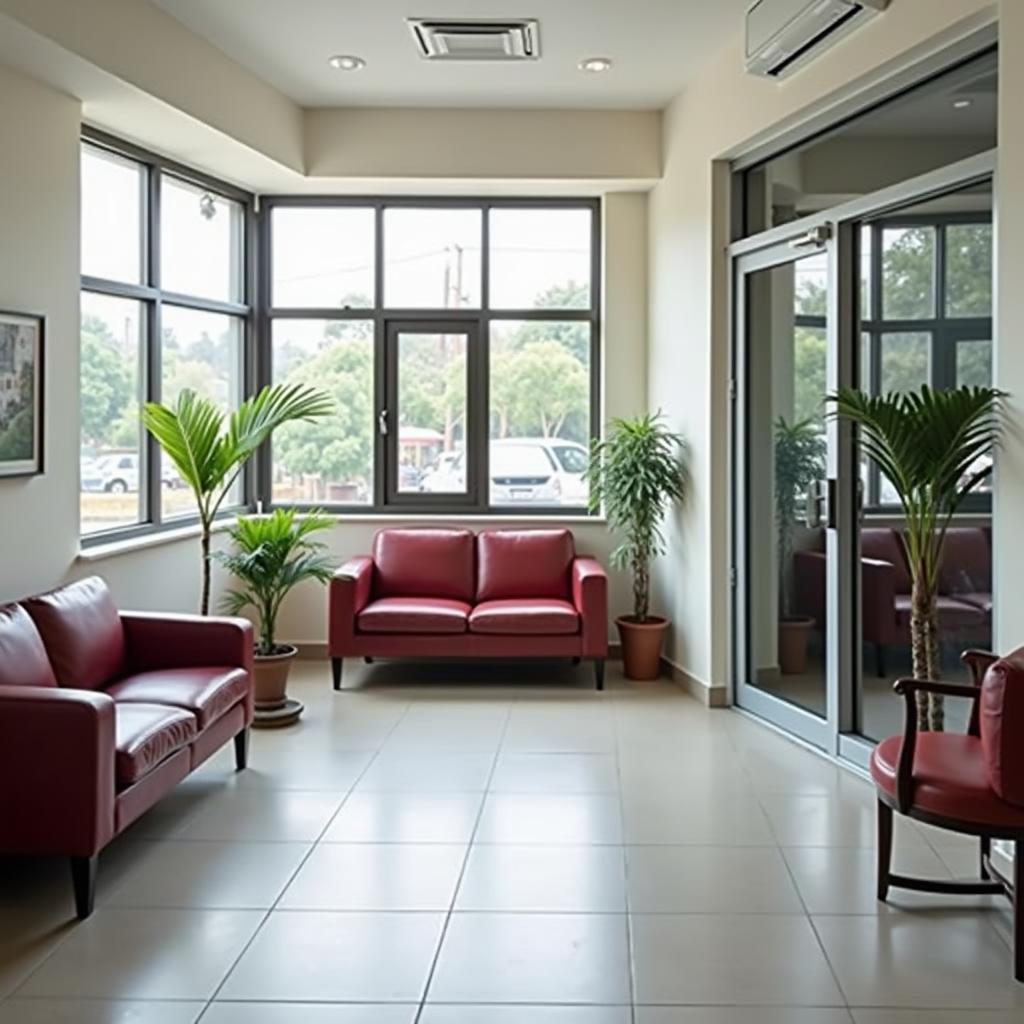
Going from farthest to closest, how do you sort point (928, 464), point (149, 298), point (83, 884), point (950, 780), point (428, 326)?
point (428, 326) < point (149, 298) < point (928, 464) < point (83, 884) < point (950, 780)

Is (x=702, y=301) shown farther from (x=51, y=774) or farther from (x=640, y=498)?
(x=51, y=774)

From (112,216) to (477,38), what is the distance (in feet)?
6.76

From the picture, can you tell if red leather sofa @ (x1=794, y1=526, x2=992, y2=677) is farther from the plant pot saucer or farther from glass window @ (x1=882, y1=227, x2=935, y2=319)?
the plant pot saucer

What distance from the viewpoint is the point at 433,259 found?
23.9 feet

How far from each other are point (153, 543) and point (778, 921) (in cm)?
380

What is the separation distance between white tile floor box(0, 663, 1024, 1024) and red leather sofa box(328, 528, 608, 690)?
3.65ft

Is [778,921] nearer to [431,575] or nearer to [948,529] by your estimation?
[948,529]

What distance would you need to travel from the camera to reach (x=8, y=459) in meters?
4.57

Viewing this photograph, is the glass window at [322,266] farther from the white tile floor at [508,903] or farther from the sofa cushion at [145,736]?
the sofa cushion at [145,736]

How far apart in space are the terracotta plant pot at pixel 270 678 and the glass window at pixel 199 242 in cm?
221

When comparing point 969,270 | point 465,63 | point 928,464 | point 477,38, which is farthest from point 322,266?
point 928,464

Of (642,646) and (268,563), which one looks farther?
(642,646)

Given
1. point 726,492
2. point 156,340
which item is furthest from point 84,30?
point 726,492

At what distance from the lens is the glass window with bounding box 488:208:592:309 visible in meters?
7.29
